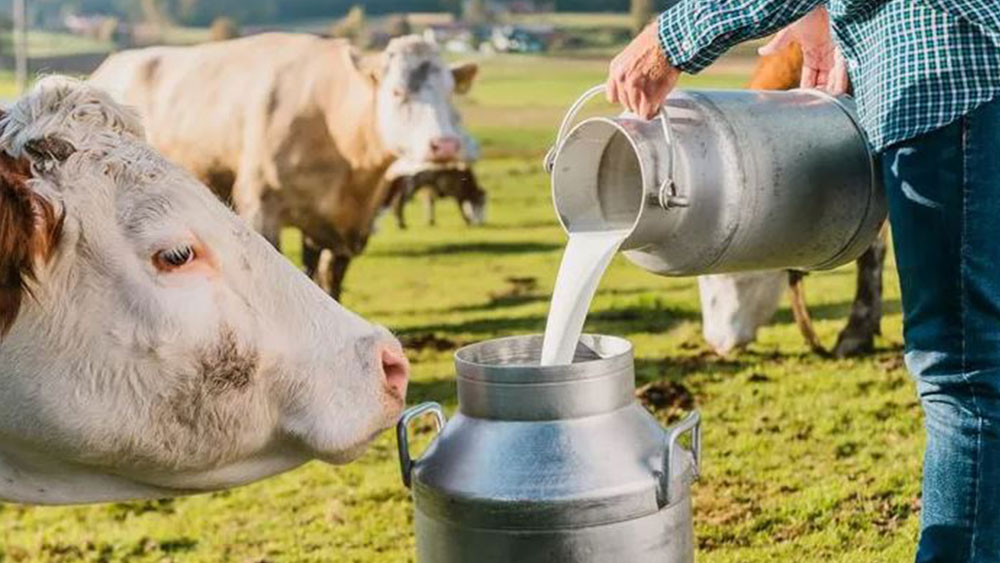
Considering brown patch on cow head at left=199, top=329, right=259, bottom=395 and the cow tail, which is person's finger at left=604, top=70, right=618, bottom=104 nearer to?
brown patch on cow head at left=199, top=329, right=259, bottom=395

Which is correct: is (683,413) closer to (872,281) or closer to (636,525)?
(872,281)

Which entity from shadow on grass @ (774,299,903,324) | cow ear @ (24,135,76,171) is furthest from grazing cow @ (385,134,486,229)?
cow ear @ (24,135,76,171)

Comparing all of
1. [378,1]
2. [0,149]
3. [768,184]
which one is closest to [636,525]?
[768,184]

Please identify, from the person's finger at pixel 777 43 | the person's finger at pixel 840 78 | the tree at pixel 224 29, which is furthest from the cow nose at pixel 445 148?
the tree at pixel 224 29

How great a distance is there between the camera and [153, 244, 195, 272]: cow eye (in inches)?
94.3

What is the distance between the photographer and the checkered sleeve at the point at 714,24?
261cm

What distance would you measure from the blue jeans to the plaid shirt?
0.04 metres

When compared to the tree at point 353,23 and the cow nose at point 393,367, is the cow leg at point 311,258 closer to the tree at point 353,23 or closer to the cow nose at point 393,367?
the cow nose at point 393,367

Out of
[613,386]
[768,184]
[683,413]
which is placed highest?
[768,184]

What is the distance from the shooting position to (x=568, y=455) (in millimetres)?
→ 2459

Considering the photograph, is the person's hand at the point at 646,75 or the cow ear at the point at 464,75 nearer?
the person's hand at the point at 646,75

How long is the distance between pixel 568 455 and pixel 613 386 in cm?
14

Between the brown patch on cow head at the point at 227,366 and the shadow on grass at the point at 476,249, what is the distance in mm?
10972

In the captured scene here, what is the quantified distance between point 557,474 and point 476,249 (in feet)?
37.6
